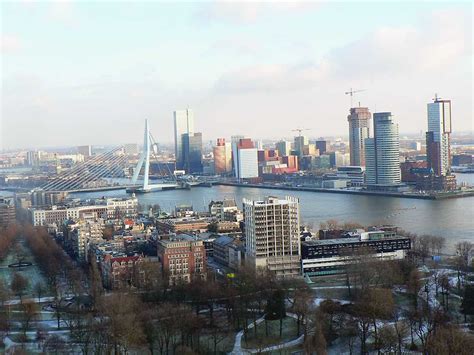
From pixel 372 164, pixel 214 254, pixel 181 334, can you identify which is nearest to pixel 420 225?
pixel 214 254

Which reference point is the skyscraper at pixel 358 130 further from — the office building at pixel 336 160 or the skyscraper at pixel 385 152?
the skyscraper at pixel 385 152

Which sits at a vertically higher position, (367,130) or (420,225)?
(367,130)

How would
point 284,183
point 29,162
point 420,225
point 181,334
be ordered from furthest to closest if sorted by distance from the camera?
point 29,162
point 284,183
point 420,225
point 181,334

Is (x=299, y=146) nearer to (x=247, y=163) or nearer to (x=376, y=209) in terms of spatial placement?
(x=247, y=163)

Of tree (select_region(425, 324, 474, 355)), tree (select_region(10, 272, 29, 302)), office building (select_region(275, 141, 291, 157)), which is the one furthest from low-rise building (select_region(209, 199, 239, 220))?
office building (select_region(275, 141, 291, 157))

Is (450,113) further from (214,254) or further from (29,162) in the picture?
(29,162)

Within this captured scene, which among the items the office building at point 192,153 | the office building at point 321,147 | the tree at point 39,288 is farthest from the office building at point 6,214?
the office building at point 321,147
